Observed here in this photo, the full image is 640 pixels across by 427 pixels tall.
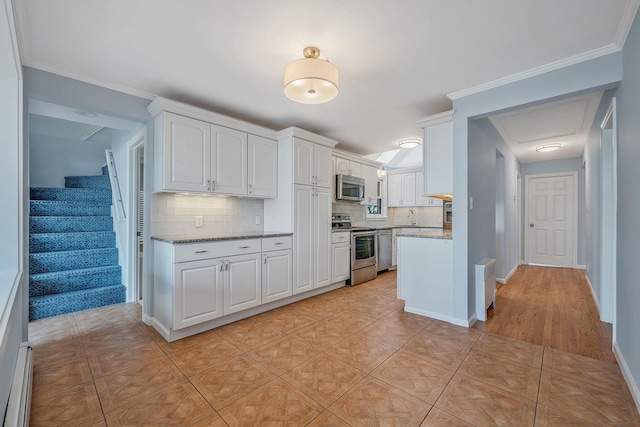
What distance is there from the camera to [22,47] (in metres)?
2.02

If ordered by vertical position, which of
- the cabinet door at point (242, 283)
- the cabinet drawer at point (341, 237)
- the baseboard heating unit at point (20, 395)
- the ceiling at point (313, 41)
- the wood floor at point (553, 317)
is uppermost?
the ceiling at point (313, 41)

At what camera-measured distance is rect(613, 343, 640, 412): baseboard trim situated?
163cm

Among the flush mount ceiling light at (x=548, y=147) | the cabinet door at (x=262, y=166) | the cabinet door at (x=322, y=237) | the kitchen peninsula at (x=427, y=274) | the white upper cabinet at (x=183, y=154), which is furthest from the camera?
the flush mount ceiling light at (x=548, y=147)

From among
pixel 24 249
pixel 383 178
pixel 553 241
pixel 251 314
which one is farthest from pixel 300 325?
pixel 553 241

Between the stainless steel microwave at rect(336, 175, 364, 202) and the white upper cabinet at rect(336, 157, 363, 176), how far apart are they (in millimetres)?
109

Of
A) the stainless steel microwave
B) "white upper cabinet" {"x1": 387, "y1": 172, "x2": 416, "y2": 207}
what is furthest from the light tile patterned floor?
"white upper cabinet" {"x1": 387, "y1": 172, "x2": 416, "y2": 207}

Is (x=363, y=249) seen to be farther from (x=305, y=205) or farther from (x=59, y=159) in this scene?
(x=59, y=159)

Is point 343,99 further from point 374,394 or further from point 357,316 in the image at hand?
point 374,394

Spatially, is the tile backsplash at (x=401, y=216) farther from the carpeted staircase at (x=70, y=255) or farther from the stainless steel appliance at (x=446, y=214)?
the carpeted staircase at (x=70, y=255)

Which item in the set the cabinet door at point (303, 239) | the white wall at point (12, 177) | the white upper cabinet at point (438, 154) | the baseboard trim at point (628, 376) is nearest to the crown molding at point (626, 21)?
the white upper cabinet at point (438, 154)

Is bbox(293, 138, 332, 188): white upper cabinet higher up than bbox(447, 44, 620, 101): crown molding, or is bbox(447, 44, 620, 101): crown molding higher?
bbox(447, 44, 620, 101): crown molding

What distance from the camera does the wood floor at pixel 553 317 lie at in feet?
8.00

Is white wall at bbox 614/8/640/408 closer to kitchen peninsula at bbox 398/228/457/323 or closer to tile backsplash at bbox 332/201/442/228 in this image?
kitchen peninsula at bbox 398/228/457/323

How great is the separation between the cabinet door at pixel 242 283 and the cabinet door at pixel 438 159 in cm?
211
